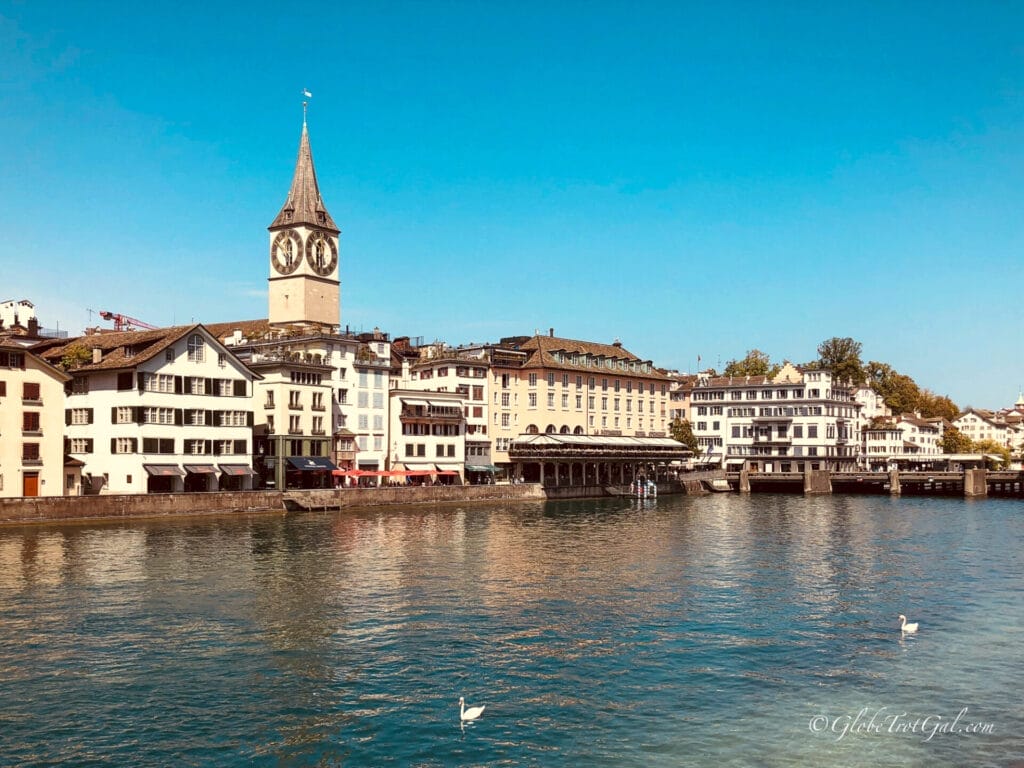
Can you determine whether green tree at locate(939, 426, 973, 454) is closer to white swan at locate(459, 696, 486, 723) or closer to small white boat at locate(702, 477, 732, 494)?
small white boat at locate(702, 477, 732, 494)

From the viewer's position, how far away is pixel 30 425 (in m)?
73.3

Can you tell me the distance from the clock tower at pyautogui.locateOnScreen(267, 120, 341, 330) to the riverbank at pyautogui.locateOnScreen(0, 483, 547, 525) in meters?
33.7

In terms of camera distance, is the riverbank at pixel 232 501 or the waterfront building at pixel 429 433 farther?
the waterfront building at pixel 429 433

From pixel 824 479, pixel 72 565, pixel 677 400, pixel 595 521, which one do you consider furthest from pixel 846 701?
pixel 677 400

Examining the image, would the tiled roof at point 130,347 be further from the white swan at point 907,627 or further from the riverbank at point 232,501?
the white swan at point 907,627

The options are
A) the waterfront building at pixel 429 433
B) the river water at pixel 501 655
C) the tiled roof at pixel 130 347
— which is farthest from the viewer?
the waterfront building at pixel 429 433

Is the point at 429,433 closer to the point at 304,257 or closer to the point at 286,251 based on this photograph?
the point at 304,257

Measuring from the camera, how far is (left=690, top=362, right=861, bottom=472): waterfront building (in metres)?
158

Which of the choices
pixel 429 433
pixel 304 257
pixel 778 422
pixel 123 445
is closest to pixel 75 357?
pixel 123 445

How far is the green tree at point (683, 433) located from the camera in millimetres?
156500

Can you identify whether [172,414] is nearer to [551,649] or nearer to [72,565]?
[72,565]

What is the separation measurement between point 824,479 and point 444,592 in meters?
107

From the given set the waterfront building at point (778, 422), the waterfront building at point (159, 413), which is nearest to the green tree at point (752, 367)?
the waterfront building at point (778, 422)

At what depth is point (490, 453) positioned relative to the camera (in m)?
123
